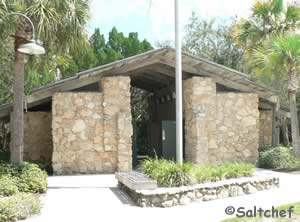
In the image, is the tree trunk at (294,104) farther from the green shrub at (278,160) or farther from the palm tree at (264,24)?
the palm tree at (264,24)

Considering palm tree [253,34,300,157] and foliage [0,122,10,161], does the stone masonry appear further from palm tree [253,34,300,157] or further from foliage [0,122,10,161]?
foliage [0,122,10,161]

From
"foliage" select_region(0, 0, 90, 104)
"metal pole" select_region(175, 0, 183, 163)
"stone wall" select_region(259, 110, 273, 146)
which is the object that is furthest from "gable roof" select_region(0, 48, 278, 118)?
"metal pole" select_region(175, 0, 183, 163)

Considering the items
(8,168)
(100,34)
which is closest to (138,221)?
(8,168)

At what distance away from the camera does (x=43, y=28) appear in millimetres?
13430

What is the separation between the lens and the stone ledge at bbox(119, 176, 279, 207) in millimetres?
10570

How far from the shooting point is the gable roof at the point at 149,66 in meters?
17.7

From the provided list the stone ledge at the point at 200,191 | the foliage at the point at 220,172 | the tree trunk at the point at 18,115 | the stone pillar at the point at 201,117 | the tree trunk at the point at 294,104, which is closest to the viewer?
the stone ledge at the point at 200,191

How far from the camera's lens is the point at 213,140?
1897 centimetres

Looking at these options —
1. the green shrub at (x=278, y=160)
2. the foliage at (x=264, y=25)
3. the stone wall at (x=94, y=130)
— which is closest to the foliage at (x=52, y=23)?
the stone wall at (x=94, y=130)

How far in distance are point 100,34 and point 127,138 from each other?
48.9ft

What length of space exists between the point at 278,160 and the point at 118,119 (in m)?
6.26

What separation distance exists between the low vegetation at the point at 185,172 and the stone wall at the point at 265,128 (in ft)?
25.9

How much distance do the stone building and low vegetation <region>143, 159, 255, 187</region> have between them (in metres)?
5.28

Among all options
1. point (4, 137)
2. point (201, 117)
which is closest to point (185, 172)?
point (201, 117)
